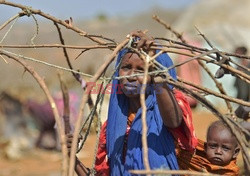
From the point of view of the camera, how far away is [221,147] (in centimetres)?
442

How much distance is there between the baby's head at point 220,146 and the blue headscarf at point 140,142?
0.46 meters

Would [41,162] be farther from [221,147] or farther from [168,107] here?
[168,107]

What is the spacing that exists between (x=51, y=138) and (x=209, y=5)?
1230 cm

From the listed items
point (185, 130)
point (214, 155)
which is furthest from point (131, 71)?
point (214, 155)

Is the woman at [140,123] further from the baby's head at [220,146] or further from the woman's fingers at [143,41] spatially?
the baby's head at [220,146]

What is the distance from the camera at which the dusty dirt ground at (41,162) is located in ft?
42.8

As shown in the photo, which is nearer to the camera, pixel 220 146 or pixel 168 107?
pixel 168 107

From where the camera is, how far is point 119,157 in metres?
4.05

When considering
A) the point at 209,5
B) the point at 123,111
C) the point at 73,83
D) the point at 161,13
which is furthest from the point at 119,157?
the point at 161,13

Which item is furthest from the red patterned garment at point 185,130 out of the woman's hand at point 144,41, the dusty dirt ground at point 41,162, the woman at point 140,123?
the dusty dirt ground at point 41,162

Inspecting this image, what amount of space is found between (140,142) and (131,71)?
388 mm

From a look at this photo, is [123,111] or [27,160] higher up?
[27,160]

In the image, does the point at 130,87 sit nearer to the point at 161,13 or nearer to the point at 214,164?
the point at 214,164

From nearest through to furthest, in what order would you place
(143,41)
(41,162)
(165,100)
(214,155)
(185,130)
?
1. (143,41)
2. (165,100)
3. (185,130)
4. (214,155)
5. (41,162)
